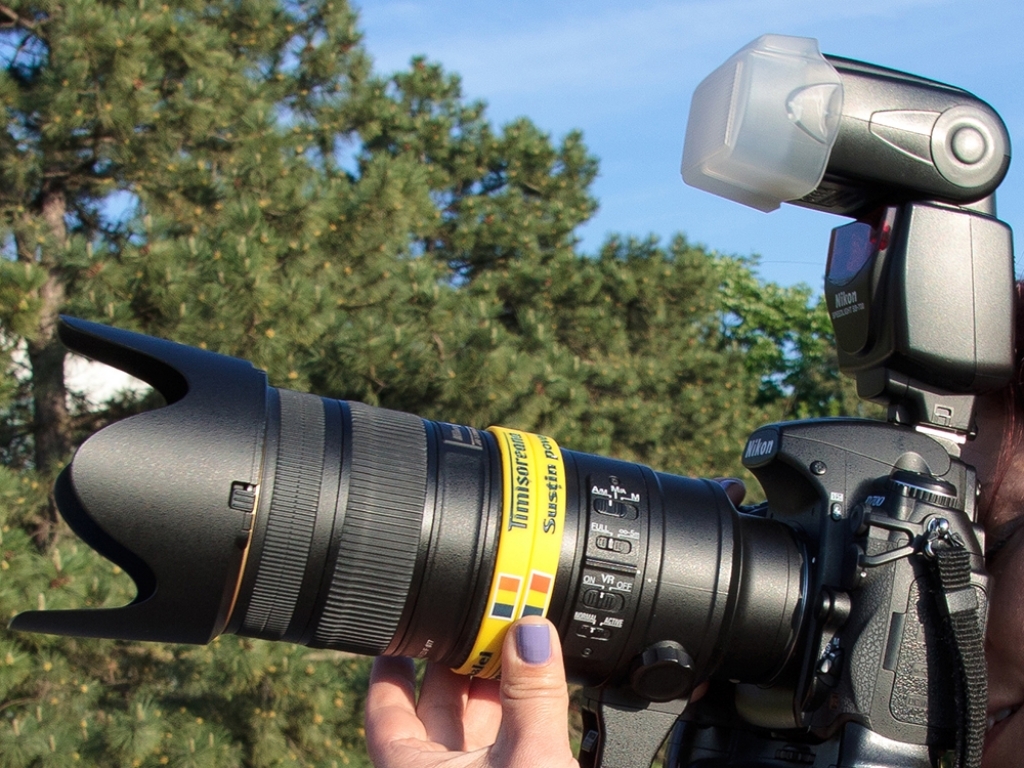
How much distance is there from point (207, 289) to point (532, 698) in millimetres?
2481

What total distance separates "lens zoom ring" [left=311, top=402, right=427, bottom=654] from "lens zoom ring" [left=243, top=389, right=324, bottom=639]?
0.10 feet

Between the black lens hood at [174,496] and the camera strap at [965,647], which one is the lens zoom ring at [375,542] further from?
the camera strap at [965,647]

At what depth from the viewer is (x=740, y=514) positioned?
1.02 meters

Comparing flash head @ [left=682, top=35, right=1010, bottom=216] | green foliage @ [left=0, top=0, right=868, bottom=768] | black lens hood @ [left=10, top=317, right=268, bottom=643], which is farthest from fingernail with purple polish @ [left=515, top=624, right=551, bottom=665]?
green foliage @ [left=0, top=0, right=868, bottom=768]

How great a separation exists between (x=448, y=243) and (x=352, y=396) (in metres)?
2.52

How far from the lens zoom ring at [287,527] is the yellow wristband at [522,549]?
0.16 metres

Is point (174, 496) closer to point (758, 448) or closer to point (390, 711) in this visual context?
point (390, 711)

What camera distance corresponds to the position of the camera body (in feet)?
2.89

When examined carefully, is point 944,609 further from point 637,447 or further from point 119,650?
point 637,447

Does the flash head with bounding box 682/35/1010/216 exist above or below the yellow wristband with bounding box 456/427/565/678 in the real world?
above

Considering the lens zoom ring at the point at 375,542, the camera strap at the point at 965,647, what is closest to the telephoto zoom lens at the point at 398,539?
the lens zoom ring at the point at 375,542

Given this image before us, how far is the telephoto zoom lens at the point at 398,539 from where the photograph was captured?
0.82 m

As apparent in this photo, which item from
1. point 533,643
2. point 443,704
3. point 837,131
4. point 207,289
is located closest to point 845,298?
point 837,131

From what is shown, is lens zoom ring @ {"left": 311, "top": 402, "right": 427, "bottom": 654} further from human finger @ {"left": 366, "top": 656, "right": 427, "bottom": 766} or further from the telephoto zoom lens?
human finger @ {"left": 366, "top": 656, "right": 427, "bottom": 766}
